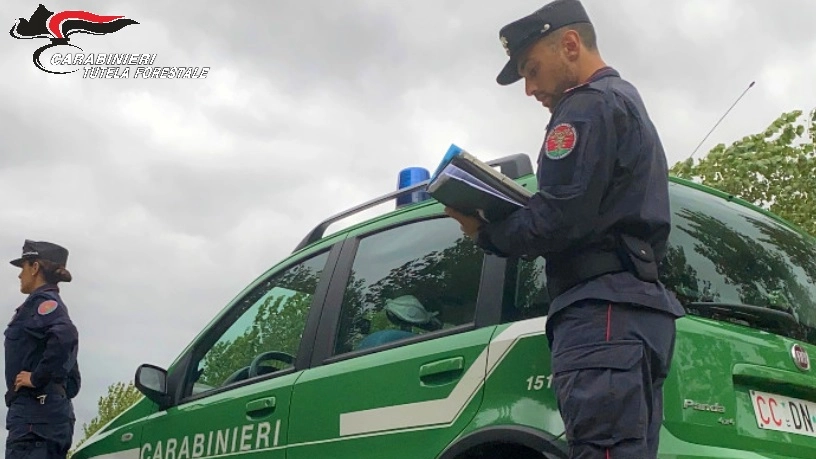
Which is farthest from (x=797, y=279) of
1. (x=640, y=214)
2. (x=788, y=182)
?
(x=788, y=182)

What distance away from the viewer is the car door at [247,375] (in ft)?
12.3

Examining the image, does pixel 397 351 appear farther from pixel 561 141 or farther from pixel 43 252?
pixel 43 252

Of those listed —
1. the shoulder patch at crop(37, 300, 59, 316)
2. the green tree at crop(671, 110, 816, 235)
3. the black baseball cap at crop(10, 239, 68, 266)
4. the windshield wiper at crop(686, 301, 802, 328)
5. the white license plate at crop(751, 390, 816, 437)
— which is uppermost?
the green tree at crop(671, 110, 816, 235)

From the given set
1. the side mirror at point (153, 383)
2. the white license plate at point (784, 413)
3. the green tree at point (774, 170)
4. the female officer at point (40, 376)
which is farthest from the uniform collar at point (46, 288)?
the green tree at point (774, 170)

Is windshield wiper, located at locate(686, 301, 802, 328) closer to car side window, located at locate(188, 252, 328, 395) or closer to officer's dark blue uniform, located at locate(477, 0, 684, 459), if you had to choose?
officer's dark blue uniform, located at locate(477, 0, 684, 459)

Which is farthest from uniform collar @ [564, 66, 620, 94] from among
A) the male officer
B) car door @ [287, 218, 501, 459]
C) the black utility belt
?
car door @ [287, 218, 501, 459]

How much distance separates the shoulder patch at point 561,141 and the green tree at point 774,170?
10.5 meters

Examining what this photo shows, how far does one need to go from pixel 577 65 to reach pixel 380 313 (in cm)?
139

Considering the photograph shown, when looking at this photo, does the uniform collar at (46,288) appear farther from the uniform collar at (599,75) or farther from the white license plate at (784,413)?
the white license plate at (784,413)

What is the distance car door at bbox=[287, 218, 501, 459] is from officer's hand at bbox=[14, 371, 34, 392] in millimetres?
2196

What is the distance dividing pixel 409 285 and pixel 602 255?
1.24m

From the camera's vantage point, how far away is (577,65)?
2.54m

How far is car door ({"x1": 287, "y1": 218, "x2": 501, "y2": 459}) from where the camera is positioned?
297 centimetres

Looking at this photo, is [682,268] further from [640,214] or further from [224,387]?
[224,387]
